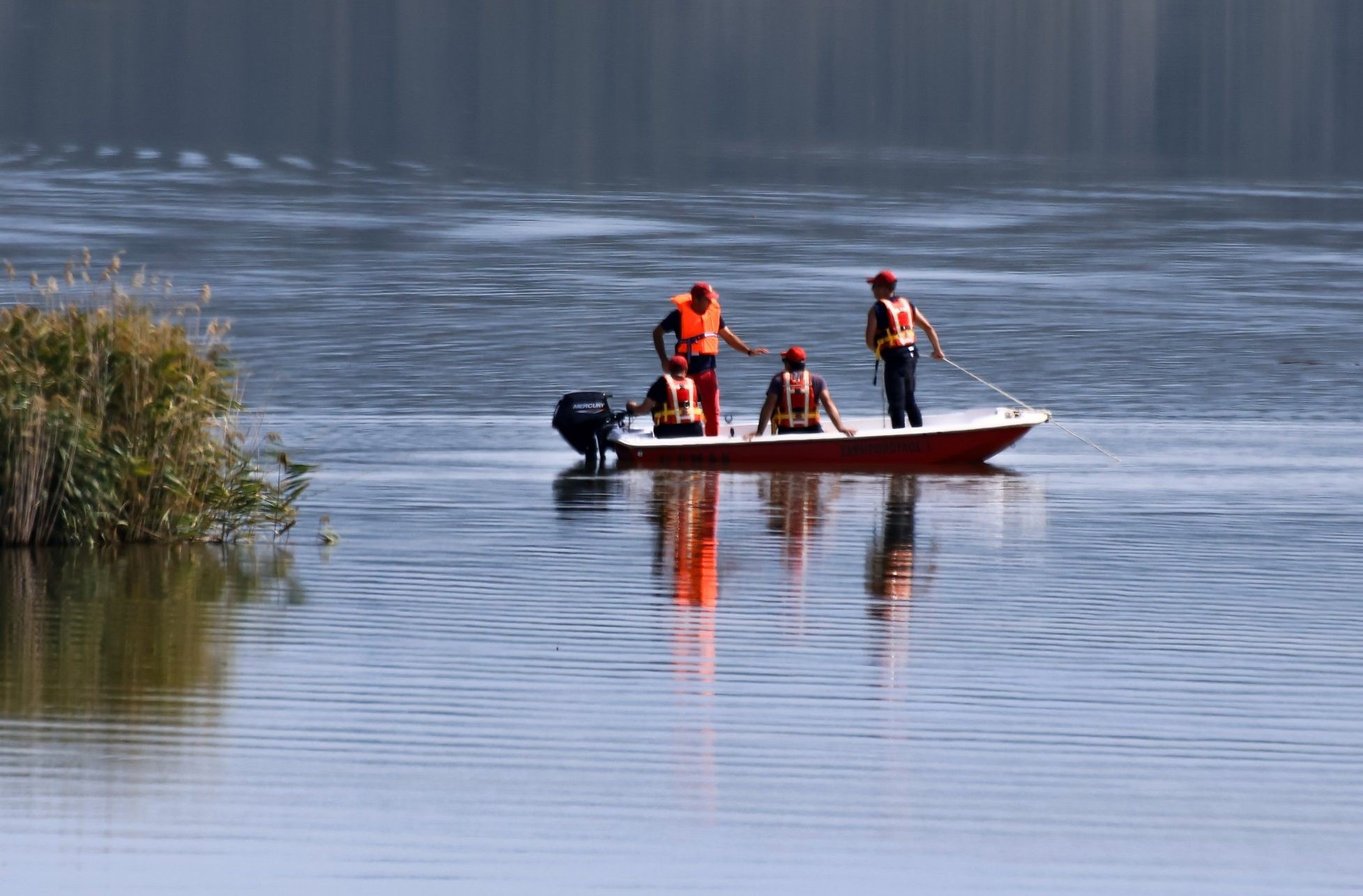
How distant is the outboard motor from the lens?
71.3ft

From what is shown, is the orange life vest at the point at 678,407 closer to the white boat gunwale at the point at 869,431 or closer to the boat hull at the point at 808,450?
the white boat gunwale at the point at 869,431

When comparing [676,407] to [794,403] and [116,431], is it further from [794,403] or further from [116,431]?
[116,431]

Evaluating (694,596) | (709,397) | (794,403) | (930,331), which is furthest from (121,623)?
(930,331)

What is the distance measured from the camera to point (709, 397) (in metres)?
22.1

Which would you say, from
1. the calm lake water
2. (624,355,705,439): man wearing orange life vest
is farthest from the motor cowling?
(624,355,705,439): man wearing orange life vest

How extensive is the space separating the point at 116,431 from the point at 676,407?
7.36 m

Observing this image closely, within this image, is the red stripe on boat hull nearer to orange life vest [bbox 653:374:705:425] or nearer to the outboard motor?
orange life vest [bbox 653:374:705:425]

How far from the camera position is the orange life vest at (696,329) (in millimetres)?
21719

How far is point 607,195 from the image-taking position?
5534 cm

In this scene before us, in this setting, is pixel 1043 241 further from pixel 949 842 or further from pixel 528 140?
pixel 949 842

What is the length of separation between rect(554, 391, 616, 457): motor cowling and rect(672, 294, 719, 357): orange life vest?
34.2 inches

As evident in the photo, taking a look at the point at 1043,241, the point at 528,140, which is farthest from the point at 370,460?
the point at 528,140

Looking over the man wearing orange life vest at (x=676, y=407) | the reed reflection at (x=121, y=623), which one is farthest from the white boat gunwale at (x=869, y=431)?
the reed reflection at (x=121, y=623)

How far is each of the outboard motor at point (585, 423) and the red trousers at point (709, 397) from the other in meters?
0.79
